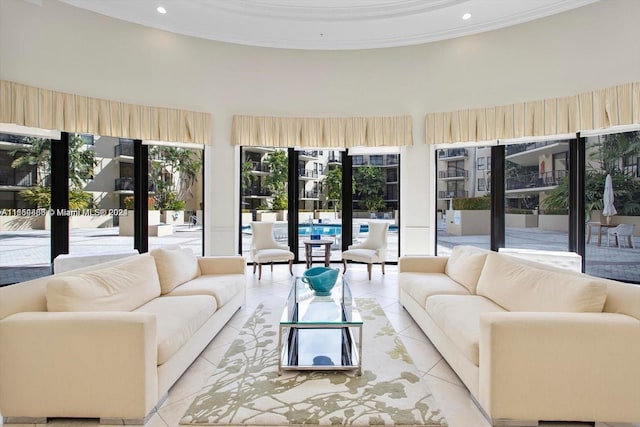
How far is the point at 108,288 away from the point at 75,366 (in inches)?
24.3

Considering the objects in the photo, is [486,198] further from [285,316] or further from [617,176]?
[285,316]

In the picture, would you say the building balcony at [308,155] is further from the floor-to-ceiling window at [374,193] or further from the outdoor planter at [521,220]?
the outdoor planter at [521,220]

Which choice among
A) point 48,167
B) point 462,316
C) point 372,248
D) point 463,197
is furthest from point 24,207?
point 463,197

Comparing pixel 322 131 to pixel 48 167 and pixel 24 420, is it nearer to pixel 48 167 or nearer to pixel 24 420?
pixel 48 167

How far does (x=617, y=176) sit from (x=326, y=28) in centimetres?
463

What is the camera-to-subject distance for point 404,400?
2.06 metres

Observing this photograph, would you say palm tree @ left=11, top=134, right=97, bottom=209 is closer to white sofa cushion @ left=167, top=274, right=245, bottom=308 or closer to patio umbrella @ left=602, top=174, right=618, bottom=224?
white sofa cushion @ left=167, top=274, right=245, bottom=308

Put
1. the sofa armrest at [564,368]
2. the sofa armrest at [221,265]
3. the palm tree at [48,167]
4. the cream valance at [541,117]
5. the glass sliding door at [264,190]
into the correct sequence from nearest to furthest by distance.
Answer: the sofa armrest at [564,368]
the sofa armrest at [221,265]
the cream valance at [541,117]
the palm tree at [48,167]
the glass sliding door at [264,190]

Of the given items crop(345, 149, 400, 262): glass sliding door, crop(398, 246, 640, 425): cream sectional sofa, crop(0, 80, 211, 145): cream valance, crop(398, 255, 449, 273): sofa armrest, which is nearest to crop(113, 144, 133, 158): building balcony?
crop(0, 80, 211, 145): cream valance

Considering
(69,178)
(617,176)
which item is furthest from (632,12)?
(69,178)

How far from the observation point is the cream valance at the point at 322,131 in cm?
548

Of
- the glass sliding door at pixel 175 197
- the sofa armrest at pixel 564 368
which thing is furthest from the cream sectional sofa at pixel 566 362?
the glass sliding door at pixel 175 197

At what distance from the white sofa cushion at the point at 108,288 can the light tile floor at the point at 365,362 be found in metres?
0.65

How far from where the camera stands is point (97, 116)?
459 cm
